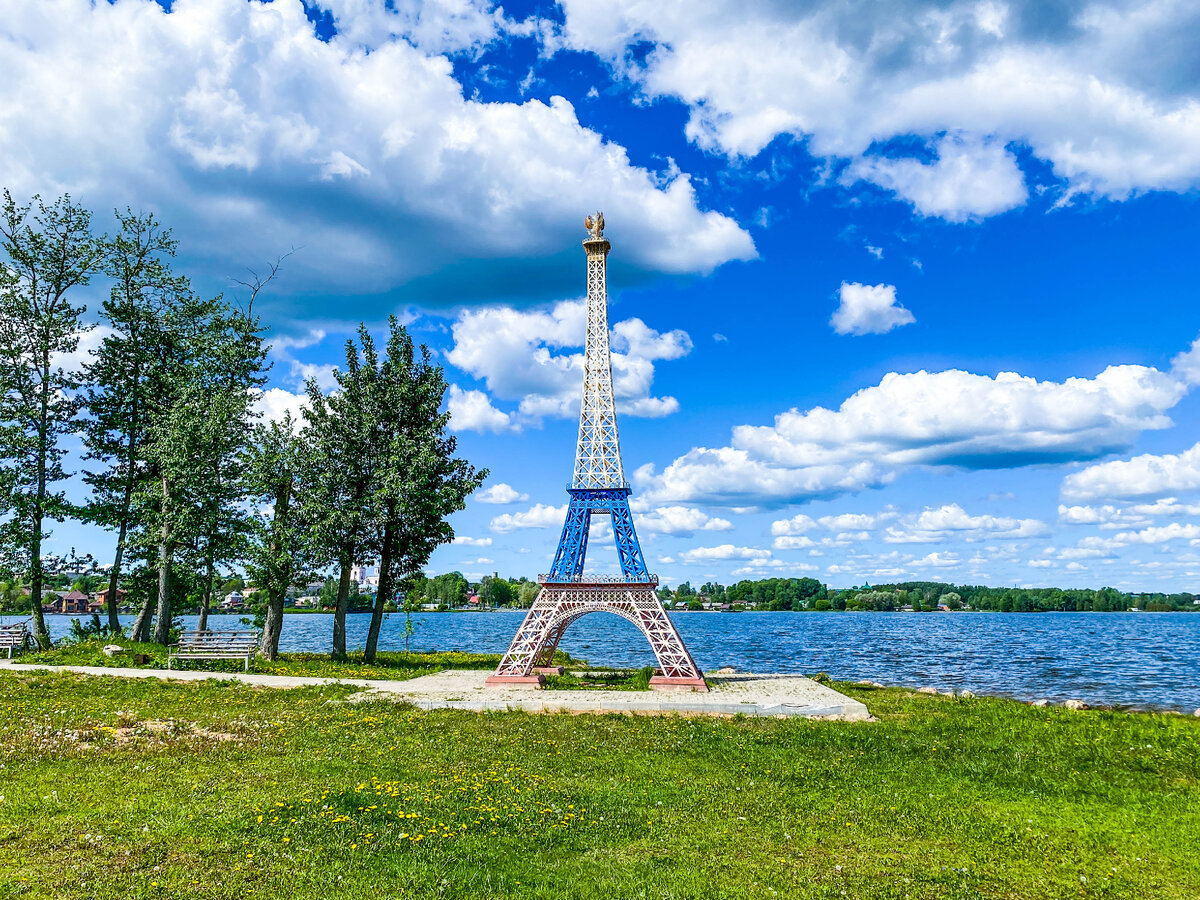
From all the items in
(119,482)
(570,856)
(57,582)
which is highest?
(119,482)

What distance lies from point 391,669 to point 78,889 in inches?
931

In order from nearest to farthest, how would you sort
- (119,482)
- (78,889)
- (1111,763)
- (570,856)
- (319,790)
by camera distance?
(78,889)
(570,856)
(319,790)
(1111,763)
(119,482)

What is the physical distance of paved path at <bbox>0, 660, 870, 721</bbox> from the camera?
71.4 ft

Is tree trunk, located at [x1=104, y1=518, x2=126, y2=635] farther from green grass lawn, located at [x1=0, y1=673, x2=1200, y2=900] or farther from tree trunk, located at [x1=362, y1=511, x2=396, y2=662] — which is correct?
green grass lawn, located at [x1=0, y1=673, x2=1200, y2=900]

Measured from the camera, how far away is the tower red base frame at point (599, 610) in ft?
86.4

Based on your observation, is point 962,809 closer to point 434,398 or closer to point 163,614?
point 434,398

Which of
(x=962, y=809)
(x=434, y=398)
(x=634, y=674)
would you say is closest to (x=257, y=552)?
(x=434, y=398)

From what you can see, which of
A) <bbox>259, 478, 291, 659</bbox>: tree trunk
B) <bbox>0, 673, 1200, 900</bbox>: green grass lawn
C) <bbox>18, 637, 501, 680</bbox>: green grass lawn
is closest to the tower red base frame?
<bbox>18, 637, 501, 680</bbox>: green grass lawn

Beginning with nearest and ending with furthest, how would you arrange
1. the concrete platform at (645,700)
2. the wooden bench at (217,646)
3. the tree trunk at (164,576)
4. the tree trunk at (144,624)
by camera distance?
the concrete platform at (645,700) < the wooden bench at (217,646) < the tree trunk at (164,576) < the tree trunk at (144,624)

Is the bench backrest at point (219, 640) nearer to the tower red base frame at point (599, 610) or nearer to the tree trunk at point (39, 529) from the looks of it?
the tree trunk at point (39, 529)

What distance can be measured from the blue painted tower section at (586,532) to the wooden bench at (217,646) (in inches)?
479

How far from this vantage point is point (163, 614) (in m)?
32.2

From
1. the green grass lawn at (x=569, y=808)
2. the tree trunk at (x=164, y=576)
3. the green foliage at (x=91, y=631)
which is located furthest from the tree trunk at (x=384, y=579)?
the green grass lawn at (x=569, y=808)

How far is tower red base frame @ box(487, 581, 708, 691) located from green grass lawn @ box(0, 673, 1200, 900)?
6498mm
